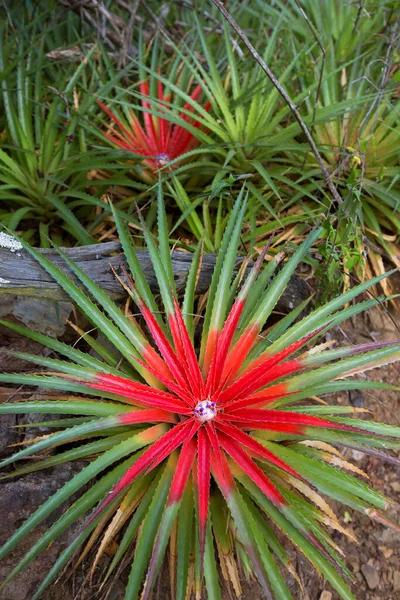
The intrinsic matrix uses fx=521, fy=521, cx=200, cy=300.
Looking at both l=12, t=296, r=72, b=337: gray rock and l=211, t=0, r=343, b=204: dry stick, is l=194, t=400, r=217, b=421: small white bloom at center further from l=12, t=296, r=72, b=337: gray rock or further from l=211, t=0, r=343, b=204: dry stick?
l=211, t=0, r=343, b=204: dry stick

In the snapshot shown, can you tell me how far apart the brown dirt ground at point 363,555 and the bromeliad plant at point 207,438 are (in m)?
0.14

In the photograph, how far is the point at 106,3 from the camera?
9.25ft

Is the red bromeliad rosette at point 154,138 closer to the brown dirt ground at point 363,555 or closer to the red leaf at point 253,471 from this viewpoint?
the brown dirt ground at point 363,555

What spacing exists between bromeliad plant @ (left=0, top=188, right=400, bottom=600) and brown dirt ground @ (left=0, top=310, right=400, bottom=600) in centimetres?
14

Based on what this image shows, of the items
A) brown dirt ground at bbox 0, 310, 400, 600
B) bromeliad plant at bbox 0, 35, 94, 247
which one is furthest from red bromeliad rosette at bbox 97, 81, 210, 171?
brown dirt ground at bbox 0, 310, 400, 600

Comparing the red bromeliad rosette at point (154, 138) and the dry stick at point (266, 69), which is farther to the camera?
the red bromeliad rosette at point (154, 138)

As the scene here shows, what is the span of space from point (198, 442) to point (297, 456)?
0.25m

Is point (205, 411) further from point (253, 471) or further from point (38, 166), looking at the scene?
point (38, 166)

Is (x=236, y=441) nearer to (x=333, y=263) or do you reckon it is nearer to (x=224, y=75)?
(x=333, y=263)

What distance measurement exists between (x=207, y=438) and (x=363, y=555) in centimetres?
73

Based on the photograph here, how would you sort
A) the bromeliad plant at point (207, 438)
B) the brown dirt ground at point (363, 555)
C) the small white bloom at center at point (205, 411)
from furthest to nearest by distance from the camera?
the brown dirt ground at point (363, 555) < the small white bloom at center at point (205, 411) < the bromeliad plant at point (207, 438)

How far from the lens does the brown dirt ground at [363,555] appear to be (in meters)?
1.46

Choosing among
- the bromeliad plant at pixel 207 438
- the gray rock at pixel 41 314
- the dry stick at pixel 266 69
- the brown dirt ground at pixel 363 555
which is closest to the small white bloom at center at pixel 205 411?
the bromeliad plant at pixel 207 438

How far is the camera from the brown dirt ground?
1.46 m
